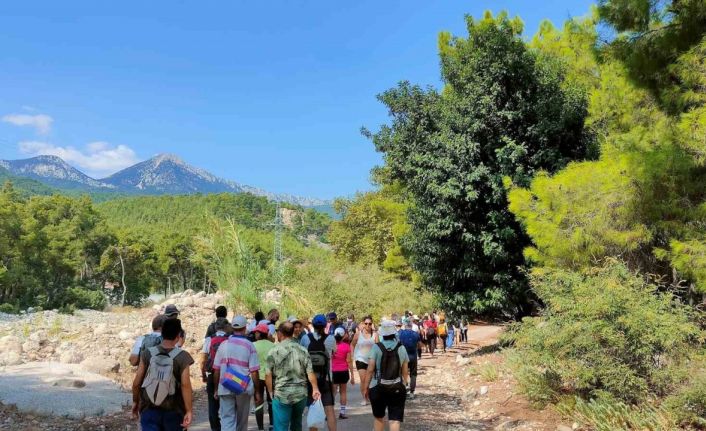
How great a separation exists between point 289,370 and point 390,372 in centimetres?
109

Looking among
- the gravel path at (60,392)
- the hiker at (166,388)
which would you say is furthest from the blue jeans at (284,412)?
the gravel path at (60,392)

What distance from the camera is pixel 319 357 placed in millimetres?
6352

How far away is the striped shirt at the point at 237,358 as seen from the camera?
541cm

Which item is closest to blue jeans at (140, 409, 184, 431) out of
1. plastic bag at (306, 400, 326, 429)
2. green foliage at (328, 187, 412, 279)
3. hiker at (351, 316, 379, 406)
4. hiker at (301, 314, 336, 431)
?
plastic bag at (306, 400, 326, 429)

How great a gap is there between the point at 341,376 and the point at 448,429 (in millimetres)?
1759

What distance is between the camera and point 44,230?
46.9 metres

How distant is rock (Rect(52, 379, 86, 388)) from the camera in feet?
29.9

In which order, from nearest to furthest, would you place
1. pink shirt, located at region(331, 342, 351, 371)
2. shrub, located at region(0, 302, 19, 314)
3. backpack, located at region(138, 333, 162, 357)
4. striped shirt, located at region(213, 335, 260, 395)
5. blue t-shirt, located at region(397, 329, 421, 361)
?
1. backpack, located at region(138, 333, 162, 357)
2. striped shirt, located at region(213, 335, 260, 395)
3. pink shirt, located at region(331, 342, 351, 371)
4. blue t-shirt, located at region(397, 329, 421, 361)
5. shrub, located at region(0, 302, 19, 314)

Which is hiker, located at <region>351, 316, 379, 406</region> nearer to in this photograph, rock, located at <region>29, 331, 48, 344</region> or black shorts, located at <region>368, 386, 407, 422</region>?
black shorts, located at <region>368, 386, 407, 422</region>

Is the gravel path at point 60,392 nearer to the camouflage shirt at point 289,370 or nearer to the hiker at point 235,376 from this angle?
the hiker at point 235,376

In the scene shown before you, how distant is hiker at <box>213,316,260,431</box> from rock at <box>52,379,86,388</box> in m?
5.11

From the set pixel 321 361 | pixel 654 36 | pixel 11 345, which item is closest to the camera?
pixel 321 361

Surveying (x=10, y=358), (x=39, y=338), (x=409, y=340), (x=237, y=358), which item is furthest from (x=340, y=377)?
(x=39, y=338)

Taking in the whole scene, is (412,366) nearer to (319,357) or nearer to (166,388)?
(319,357)
